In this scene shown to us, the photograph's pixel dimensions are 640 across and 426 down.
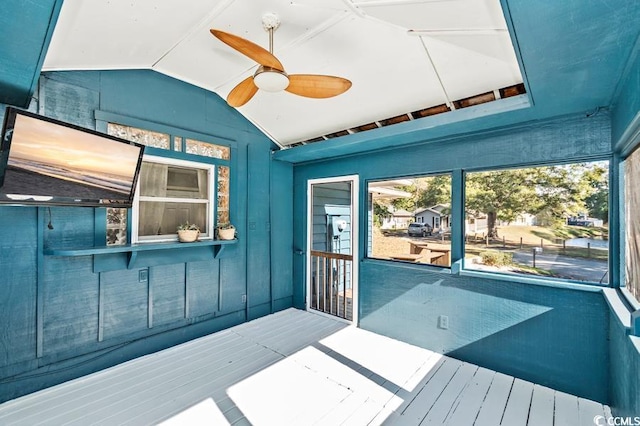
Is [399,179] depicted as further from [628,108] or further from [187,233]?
[187,233]

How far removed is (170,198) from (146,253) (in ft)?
2.10

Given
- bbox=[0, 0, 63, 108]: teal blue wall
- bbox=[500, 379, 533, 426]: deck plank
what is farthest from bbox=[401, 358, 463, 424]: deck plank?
bbox=[0, 0, 63, 108]: teal blue wall

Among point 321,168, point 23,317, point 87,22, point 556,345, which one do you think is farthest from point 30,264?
point 556,345

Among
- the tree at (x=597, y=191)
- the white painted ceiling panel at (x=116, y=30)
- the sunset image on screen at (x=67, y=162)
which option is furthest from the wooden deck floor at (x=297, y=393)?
the white painted ceiling panel at (x=116, y=30)

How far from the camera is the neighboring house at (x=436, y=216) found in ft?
10.2

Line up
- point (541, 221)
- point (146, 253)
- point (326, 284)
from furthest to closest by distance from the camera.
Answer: point (326, 284) → point (146, 253) → point (541, 221)

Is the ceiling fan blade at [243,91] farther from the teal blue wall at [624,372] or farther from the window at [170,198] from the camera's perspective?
the teal blue wall at [624,372]

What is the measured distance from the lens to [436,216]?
10.5ft

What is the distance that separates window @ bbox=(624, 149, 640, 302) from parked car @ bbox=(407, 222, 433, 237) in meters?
1.53

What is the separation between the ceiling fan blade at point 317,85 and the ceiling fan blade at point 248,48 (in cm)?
18

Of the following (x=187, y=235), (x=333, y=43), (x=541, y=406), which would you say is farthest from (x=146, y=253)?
(x=541, y=406)

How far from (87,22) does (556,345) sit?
440cm

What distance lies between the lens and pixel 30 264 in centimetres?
231

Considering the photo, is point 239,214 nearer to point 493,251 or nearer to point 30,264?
point 30,264
